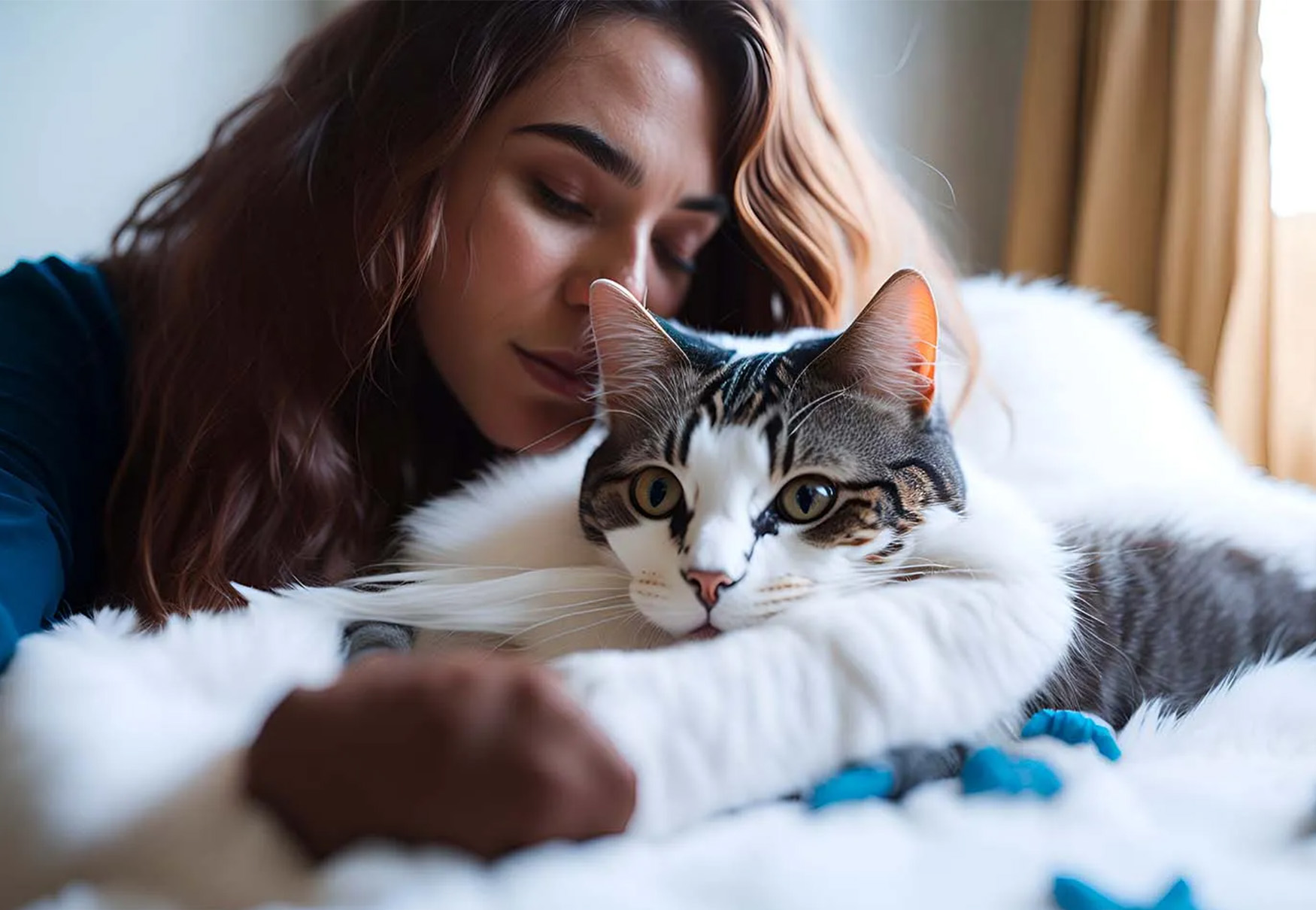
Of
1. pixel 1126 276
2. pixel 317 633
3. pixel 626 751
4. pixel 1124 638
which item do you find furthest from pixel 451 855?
pixel 1126 276

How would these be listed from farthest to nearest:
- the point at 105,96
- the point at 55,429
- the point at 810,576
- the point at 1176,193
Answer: the point at 1176,193 → the point at 105,96 → the point at 55,429 → the point at 810,576

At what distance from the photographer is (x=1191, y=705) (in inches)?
28.3

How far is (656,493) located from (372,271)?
0.42m

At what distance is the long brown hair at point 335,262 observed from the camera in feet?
3.05

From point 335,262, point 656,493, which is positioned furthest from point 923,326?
point 335,262

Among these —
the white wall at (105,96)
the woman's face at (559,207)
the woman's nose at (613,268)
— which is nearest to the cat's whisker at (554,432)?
the woman's face at (559,207)

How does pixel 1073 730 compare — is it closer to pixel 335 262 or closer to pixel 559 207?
pixel 559 207

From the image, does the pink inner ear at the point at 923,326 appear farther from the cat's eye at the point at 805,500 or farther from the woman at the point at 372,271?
the woman at the point at 372,271

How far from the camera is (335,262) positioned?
3.22ft

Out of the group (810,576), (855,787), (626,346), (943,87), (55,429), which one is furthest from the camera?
(943,87)

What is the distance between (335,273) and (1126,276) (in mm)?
1427

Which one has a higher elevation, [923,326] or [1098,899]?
[923,326]

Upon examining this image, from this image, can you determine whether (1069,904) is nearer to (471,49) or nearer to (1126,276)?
(471,49)

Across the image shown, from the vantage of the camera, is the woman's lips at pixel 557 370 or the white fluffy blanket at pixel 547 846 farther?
the woman's lips at pixel 557 370
